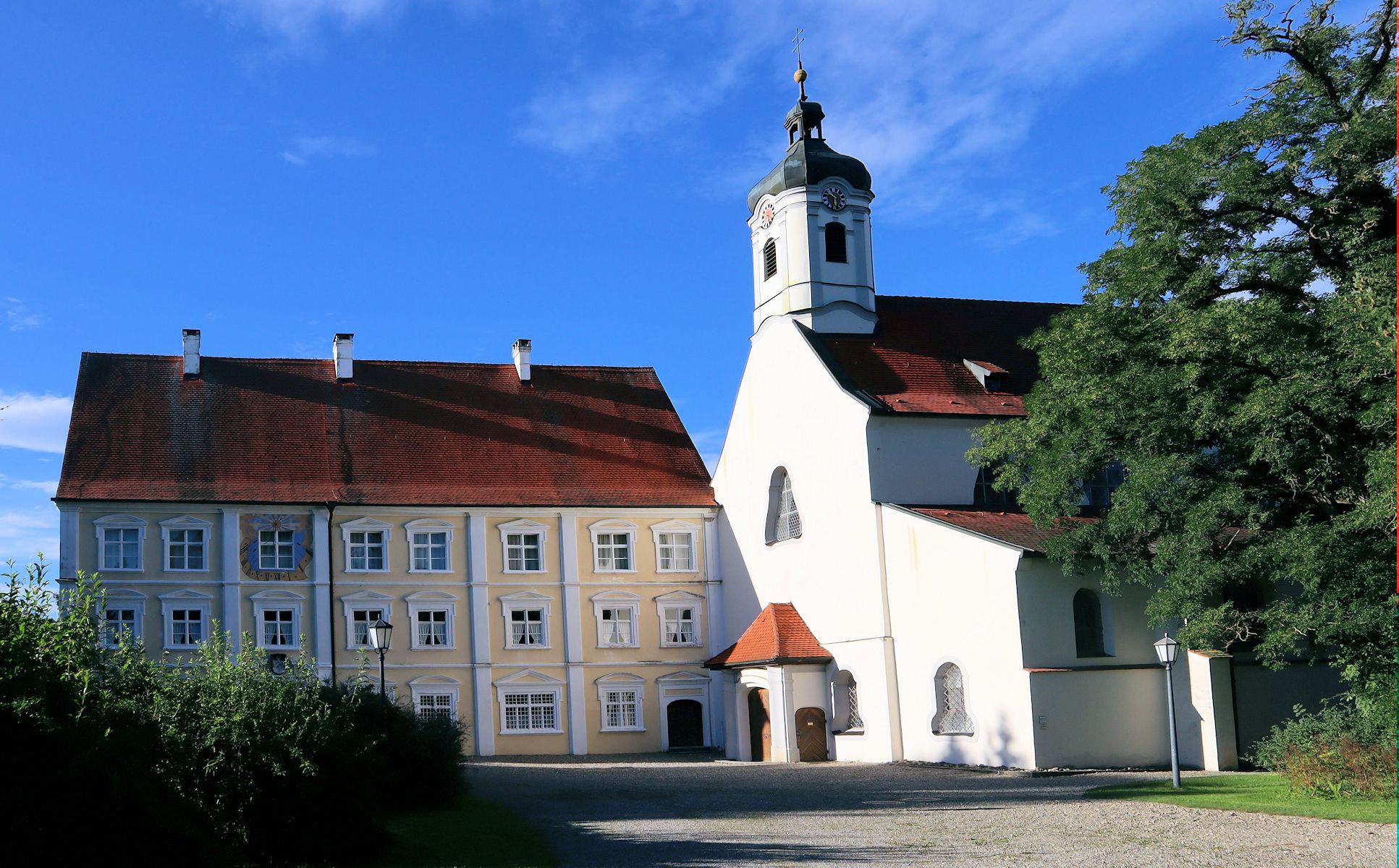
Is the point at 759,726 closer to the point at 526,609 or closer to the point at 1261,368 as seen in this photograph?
the point at 526,609

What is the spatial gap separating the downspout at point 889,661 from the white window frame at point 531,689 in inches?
425

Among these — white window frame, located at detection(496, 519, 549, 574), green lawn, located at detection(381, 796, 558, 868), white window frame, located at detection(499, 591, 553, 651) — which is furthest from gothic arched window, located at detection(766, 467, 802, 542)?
green lawn, located at detection(381, 796, 558, 868)

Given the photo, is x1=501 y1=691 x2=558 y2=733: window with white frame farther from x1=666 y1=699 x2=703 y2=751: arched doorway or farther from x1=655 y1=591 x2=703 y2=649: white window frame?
x1=655 y1=591 x2=703 y2=649: white window frame

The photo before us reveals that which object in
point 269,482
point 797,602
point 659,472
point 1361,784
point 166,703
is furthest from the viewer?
point 659,472

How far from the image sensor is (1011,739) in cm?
2697

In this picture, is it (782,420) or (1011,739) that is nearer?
(1011,739)

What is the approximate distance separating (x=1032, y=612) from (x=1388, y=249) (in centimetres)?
969

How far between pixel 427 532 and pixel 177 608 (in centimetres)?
665

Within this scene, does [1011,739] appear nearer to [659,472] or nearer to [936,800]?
[936,800]

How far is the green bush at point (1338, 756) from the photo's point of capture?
18734 mm

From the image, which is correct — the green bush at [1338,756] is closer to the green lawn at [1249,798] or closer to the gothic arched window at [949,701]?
the green lawn at [1249,798]

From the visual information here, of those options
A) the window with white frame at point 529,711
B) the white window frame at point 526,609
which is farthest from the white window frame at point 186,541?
the window with white frame at point 529,711

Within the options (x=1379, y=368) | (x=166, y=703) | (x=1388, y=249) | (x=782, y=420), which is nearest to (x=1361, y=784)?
(x=1379, y=368)

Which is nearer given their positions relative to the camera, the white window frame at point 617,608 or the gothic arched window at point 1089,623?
the gothic arched window at point 1089,623
